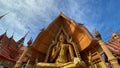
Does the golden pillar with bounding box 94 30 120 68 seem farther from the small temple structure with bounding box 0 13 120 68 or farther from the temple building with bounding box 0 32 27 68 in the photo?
the temple building with bounding box 0 32 27 68

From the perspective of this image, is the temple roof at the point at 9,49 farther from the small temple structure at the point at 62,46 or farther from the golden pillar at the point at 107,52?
the golden pillar at the point at 107,52

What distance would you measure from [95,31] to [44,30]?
1933 mm

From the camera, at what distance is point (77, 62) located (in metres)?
3.53

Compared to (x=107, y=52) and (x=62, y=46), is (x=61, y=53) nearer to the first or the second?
(x=62, y=46)

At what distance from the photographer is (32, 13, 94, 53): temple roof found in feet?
15.8

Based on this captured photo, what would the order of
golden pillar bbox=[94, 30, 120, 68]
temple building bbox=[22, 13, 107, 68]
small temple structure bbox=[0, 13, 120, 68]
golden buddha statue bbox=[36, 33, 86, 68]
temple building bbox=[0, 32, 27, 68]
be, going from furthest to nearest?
temple building bbox=[0, 32, 27, 68] → golden buddha statue bbox=[36, 33, 86, 68] → temple building bbox=[22, 13, 107, 68] → small temple structure bbox=[0, 13, 120, 68] → golden pillar bbox=[94, 30, 120, 68]

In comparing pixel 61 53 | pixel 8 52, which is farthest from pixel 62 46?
pixel 8 52

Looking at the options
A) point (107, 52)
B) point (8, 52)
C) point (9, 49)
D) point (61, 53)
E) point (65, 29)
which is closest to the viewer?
point (107, 52)

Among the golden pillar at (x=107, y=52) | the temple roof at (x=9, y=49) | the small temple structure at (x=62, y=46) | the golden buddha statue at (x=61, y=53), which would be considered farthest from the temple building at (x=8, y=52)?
the golden pillar at (x=107, y=52)

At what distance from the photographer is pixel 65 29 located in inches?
216

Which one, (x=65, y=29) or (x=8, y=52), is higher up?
(x=8, y=52)

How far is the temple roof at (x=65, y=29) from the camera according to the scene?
4801 millimetres

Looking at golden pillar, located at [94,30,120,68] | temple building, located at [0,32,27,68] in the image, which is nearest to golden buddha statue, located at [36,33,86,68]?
golden pillar, located at [94,30,120,68]

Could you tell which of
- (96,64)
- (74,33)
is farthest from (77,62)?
(74,33)
